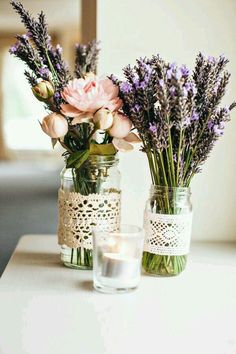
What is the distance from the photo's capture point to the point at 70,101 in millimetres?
871

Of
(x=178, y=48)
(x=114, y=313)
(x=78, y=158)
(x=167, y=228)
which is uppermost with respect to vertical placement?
(x=178, y=48)

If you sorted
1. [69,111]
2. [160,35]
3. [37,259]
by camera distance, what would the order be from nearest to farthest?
[69,111]
[37,259]
[160,35]

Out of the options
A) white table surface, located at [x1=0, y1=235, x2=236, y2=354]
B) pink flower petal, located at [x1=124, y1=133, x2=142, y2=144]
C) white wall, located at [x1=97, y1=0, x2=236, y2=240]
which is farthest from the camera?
white wall, located at [x1=97, y1=0, x2=236, y2=240]

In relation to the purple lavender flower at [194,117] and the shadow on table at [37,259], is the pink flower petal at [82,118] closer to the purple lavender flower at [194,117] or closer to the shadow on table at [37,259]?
the purple lavender flower at [194,117]

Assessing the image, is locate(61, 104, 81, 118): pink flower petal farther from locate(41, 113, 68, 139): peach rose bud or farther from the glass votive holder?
the glass votive holder

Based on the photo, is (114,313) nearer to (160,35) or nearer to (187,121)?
(187,121)

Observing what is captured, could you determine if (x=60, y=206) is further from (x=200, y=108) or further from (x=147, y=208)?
(x=200, y=108)

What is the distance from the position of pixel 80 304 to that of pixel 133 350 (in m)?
0.16

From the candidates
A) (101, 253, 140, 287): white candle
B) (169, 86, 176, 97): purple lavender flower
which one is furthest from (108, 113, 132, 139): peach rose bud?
(101, 253, 140, 287): white candle

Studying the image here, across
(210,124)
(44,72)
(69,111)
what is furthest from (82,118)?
(210,124)

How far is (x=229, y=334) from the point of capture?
72 cm

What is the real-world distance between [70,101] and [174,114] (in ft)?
0.59

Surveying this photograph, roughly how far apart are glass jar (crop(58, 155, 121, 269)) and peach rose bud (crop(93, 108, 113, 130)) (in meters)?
0.09

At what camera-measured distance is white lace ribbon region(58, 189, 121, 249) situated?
963 mm
